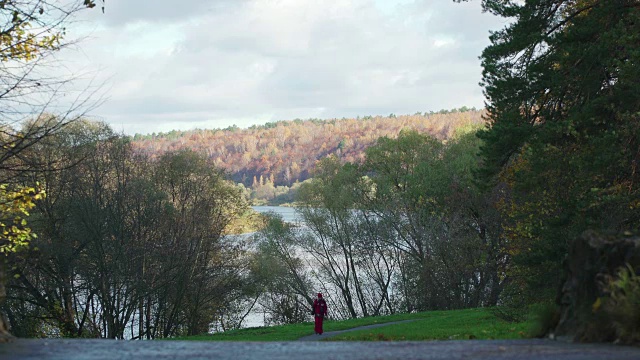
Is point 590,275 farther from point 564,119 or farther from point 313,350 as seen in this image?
point 564,119

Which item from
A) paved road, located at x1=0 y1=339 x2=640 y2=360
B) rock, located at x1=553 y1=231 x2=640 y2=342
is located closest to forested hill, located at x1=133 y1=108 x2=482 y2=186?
rock, located at x1=553 y1=231 x2=640 y2=342

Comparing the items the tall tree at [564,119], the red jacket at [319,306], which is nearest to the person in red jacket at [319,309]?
the red jacket at [319,306]

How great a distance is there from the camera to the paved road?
780 cm

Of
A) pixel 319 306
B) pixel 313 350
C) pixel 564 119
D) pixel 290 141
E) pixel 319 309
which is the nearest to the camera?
pixel 313 350

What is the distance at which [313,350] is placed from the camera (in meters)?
8.62

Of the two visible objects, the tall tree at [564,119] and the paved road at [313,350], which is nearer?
the paved road at [313,350]

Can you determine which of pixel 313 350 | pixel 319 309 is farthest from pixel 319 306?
pixel 313 350

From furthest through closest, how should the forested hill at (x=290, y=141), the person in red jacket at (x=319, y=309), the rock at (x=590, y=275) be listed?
the forested hill at (x=290, y=141)
the person in red jacket at (x=319, y=309)
the rock at (x=590, y=275)

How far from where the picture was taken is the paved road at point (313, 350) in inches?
307

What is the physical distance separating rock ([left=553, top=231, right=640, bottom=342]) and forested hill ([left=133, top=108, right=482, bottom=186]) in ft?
328

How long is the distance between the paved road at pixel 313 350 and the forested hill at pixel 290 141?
330 feet

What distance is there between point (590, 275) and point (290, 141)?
138044 mm

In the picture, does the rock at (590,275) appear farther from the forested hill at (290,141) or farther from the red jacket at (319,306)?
the forested hill at (290,141)

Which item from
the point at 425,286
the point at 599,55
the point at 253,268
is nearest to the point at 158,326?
the point at 253,268
